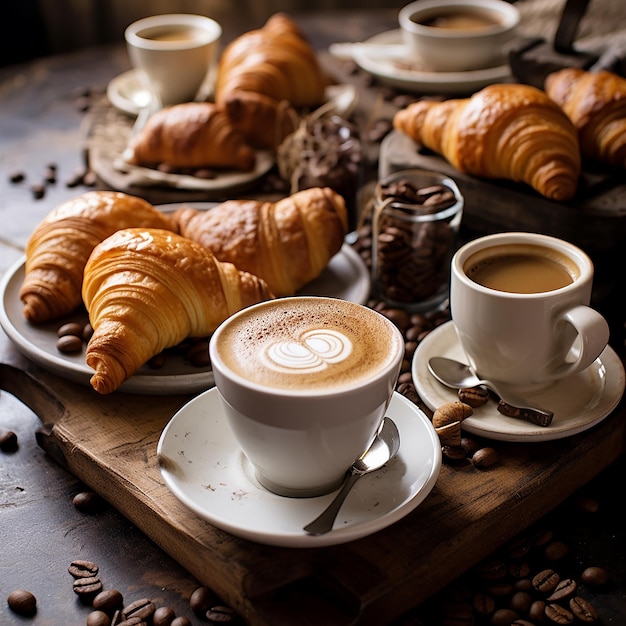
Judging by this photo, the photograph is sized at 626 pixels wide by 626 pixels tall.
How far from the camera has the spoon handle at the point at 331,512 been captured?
103 cm

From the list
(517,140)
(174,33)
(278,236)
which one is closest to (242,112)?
(174,33)

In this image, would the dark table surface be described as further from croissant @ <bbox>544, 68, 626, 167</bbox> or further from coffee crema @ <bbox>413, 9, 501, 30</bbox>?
coffee crema @ <bbox>413, 9, 501, 30</bbox>

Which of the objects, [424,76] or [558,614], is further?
[424,76]

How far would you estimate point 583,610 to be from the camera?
1092mm

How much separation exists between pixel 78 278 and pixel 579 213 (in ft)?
2.95

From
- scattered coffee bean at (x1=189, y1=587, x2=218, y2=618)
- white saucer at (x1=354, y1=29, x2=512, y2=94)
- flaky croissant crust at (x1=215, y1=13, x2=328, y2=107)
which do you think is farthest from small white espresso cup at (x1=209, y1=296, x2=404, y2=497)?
white saucer at (x1=354, y1=29, x2=512, y2=94)

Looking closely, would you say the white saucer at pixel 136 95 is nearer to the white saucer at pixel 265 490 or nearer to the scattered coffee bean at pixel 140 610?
the white saucer at pixel 265 490

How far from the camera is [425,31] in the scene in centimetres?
230

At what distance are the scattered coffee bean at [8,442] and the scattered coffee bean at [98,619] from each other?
1.29 feet

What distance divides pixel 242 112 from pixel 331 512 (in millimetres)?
1284

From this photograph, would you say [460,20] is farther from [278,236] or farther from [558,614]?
[558,614]

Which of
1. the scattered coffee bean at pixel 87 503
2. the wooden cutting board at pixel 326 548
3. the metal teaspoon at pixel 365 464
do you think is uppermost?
the metal teaspoon at pixel 365 464

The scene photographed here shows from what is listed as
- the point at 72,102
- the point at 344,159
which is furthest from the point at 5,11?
the point at 344,159

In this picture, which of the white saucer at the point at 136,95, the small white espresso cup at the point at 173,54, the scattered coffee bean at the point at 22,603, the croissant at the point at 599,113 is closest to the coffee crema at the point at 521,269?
the croissant at the point at 599,113
